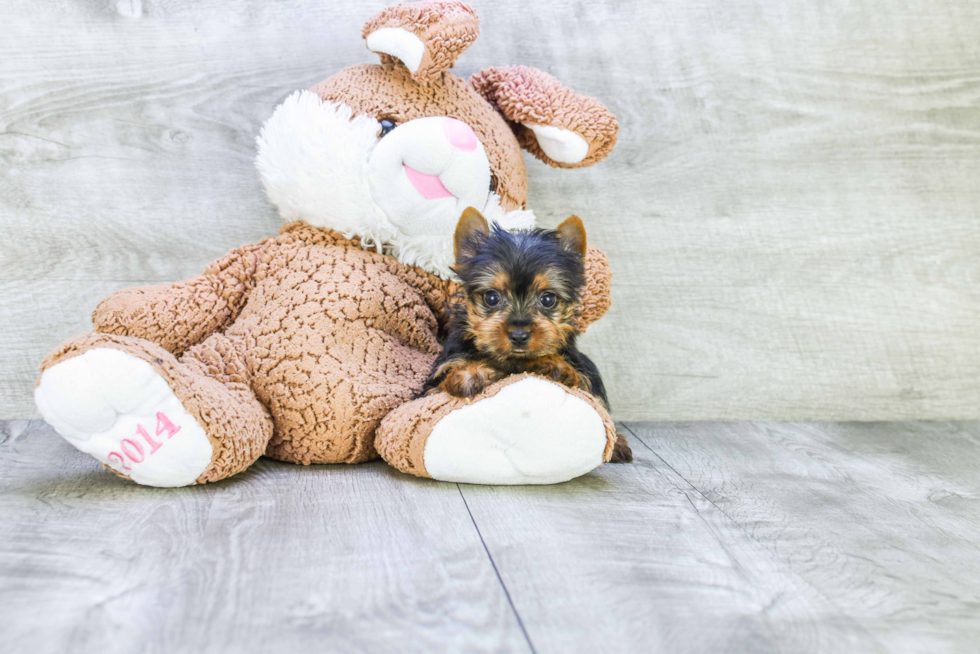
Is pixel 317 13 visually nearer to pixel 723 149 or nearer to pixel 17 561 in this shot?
pixel 723 149

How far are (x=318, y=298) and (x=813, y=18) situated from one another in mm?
1928

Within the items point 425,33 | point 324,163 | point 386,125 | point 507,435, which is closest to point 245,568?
point 507,435

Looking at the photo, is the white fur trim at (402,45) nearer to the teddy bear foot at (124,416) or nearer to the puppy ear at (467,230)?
the puppy ear at (467,230)

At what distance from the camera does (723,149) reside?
2.50 m

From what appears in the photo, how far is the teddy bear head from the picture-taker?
5.87 feet

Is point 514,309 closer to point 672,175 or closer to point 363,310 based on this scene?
point 363,310

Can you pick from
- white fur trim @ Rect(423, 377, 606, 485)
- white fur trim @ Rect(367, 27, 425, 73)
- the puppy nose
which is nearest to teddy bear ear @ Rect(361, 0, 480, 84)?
white fur trim @ Rect(367, 27, 425, 73)

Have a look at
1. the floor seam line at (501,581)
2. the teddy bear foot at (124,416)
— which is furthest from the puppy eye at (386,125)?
the floor seam line at (501,581)

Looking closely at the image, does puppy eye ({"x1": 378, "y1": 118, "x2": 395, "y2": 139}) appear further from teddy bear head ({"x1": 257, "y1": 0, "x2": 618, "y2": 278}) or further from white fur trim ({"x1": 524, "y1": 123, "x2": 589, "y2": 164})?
white fur trim ({"x1": 524, "y1": 123, "x2": 589, "y2": 164})

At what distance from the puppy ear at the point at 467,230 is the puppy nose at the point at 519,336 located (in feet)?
0.81

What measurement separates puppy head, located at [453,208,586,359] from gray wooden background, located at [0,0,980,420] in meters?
0.82

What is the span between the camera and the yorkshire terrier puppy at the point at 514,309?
1564mm

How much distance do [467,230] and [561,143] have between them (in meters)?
0.50

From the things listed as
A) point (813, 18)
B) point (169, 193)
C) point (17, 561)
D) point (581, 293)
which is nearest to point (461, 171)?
point (581, 293)
